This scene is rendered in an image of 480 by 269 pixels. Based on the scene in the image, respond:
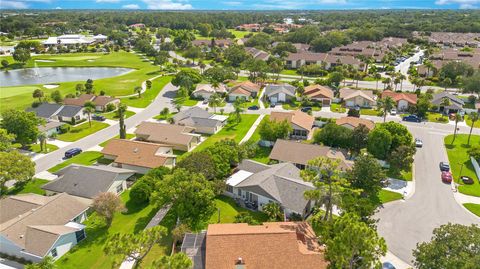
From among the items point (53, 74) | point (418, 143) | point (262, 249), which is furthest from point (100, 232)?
point (53, 74)

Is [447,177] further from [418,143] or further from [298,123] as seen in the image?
[298,123]

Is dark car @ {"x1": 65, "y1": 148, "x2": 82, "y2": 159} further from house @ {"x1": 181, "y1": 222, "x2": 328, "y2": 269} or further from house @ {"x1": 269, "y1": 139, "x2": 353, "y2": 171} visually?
house @ {"x1": 181, "y1": 222, "x2": 328, "y2": 269}

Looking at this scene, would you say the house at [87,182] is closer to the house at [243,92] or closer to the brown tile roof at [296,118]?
the brown tile roof at [296,118]

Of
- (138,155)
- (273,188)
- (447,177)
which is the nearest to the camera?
(273,188)

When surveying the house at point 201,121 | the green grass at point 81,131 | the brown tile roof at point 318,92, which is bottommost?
the green grass at point 81,131

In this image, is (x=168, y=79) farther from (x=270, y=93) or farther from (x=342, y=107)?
(x=342, y=107)

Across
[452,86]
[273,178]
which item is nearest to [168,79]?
[273,178]

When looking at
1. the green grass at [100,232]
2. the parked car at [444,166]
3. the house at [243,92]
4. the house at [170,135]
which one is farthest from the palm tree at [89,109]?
the parked car at [444,166]
